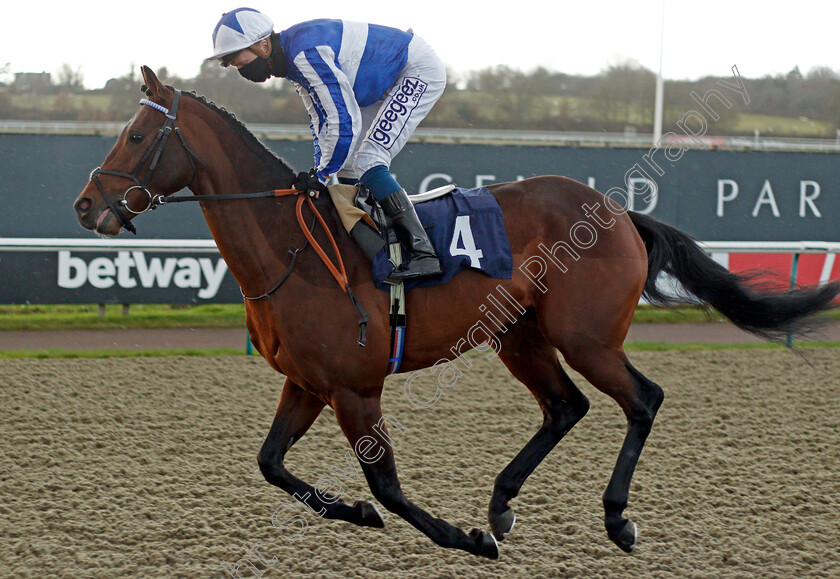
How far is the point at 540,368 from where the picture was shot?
3.46 m

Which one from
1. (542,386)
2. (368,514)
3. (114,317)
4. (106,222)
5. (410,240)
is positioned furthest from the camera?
(114,317)

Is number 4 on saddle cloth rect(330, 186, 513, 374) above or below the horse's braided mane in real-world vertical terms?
below

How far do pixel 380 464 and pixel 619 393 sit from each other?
953mm

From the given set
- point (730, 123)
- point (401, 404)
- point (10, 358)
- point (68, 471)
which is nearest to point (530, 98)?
point (730, 123)

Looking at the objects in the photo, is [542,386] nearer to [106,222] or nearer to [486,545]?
[486,545]

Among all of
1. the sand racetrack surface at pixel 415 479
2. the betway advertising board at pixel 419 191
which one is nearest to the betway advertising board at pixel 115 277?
the betway advertising board at pixel 419 191

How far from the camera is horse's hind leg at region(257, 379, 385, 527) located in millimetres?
3066

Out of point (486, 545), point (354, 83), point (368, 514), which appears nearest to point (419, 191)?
point (354, 83)

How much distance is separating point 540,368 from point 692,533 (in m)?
0.85

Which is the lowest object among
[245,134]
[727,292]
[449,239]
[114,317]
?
[114,317]

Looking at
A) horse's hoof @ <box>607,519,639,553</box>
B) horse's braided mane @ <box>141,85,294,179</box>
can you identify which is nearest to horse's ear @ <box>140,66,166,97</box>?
horse's braided mane @ <box>141,85,294,179</box>

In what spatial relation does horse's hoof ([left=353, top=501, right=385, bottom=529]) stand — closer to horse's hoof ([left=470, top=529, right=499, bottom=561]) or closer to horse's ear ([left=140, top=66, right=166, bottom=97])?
horse's hoof ([left=470, top=529, right=499, bottom=561])

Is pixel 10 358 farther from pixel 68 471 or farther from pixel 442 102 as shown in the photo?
pixel 442 102

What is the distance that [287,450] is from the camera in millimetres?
3123
